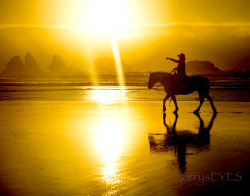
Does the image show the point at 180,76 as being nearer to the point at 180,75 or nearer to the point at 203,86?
the point at 180,75

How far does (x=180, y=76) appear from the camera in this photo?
1888cm

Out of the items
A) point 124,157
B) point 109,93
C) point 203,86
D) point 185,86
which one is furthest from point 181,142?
point 109,93

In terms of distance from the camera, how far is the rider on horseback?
18.6 m

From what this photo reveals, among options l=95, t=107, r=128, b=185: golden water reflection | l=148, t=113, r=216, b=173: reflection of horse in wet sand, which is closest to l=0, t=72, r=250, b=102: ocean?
l=95, t=107, r=128, b=185: golden water reflection

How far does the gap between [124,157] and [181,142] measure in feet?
7.90

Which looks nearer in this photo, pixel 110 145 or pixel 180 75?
pixel 110 145

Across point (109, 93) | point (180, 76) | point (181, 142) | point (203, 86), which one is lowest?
point (109, 93)

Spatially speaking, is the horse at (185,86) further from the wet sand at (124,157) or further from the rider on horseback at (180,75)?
the wet sand at (124,157)

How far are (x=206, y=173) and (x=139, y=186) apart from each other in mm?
1398

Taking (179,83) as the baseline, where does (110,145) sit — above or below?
below

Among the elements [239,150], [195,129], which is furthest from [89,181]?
[195,129]

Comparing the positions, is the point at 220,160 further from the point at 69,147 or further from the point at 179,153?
the point at 69,147

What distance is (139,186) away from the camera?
6266mm

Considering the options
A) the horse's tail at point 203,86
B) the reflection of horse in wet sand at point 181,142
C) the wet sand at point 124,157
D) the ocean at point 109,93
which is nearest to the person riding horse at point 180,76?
the horse's tail at point 203,86
